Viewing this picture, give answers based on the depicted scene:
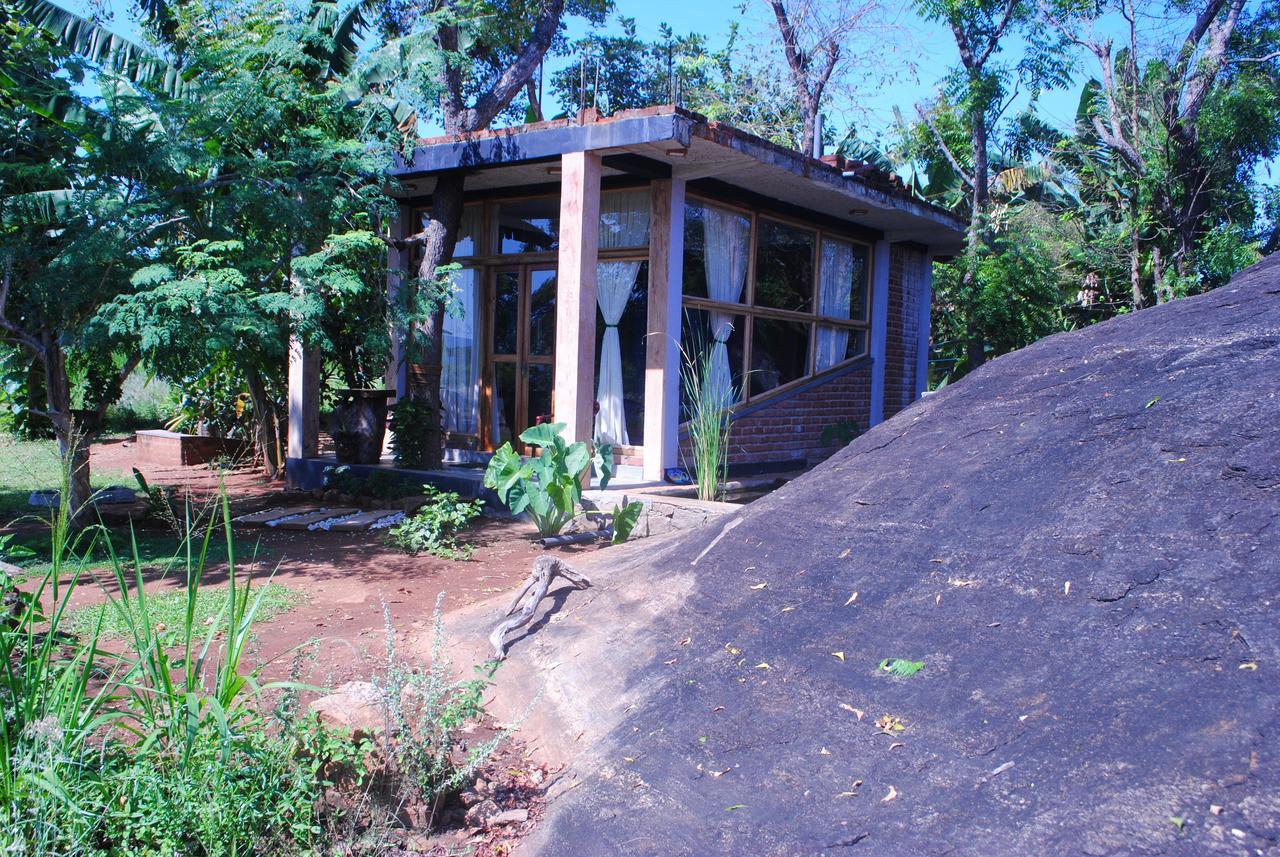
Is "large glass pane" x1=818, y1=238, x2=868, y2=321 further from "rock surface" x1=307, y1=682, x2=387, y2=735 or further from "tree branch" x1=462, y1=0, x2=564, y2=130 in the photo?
"rock surface" x1=307, y1=682, x2=387, y2=735

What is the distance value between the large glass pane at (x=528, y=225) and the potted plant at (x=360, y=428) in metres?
2.14

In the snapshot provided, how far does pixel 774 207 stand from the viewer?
10.1 m

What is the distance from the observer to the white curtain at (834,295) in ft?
36.5

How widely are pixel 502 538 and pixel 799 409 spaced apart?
4.49 metres

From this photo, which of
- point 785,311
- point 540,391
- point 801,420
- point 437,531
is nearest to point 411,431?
point 540,391

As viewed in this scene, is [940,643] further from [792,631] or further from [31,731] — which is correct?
[31,731]

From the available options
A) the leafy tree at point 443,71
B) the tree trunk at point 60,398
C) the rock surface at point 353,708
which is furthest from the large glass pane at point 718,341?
the rock surface at point 353,708

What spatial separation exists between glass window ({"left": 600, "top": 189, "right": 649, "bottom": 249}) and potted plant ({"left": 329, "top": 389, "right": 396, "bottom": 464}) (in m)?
2.93

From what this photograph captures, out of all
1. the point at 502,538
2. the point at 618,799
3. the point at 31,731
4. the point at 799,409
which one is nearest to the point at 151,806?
the point at 31,731

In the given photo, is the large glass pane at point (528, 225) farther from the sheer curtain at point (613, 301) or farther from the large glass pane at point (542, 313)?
the sheer curtain at point (613, 301)

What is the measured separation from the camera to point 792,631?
3459mm

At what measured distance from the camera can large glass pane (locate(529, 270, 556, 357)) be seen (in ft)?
32.2

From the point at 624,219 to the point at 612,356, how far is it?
1351 mm

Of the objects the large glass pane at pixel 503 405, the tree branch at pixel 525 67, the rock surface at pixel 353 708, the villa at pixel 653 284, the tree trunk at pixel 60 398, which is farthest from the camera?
the tree branch at pixel 525 67
